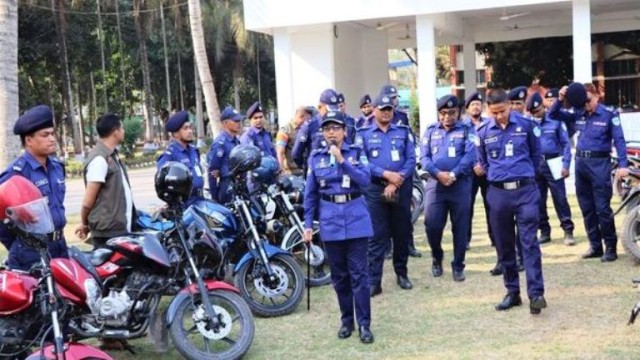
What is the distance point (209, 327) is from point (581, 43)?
12.5 meters

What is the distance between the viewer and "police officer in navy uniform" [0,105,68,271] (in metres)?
4.46

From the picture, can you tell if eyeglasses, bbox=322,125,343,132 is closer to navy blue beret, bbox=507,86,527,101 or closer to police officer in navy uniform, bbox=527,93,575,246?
navy blue beret, bbox=507,86,527,101

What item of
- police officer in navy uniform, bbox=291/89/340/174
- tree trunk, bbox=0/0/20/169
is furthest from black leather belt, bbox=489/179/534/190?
tree trunk, bbox=0/0/20/169

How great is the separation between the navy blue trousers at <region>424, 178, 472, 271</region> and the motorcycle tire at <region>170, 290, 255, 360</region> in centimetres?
267

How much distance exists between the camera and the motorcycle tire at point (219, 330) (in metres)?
4.70

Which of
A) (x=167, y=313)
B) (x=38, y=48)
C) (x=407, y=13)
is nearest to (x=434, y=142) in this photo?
(x=167, y=313)

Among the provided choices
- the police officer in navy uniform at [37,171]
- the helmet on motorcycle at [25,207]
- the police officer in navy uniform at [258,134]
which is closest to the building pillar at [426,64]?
the police officer in navy uniform at [258,134]

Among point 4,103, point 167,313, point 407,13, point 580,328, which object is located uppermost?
point 407,13

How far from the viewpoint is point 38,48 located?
29.0 m

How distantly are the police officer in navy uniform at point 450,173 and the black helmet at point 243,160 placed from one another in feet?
5.65

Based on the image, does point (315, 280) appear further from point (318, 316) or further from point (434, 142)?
point (434, 142)

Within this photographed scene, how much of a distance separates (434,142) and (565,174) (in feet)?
5.99

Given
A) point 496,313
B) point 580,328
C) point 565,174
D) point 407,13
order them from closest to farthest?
point 580,328, point 496,313, point 565,174, point 407,13

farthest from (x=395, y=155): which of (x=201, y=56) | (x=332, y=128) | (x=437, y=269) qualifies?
(x=201, y=56)
